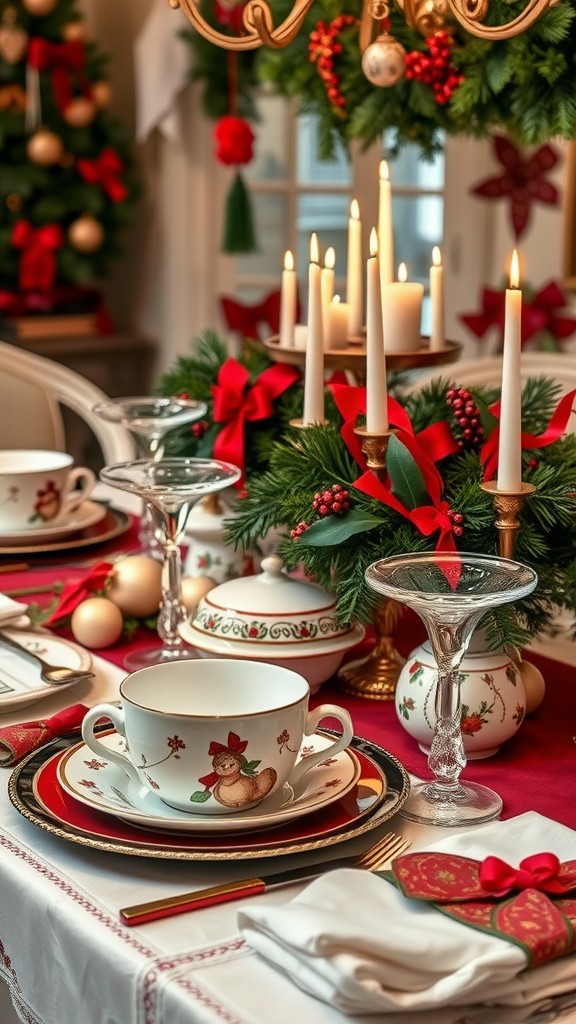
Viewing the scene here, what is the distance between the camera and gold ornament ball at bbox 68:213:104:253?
3258 millimetres

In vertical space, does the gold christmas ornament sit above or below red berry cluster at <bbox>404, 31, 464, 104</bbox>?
above

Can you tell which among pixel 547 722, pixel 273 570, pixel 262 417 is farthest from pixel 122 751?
pixel 262 417

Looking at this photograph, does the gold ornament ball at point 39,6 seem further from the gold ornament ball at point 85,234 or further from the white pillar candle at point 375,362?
the white pillar candle at point 375,362

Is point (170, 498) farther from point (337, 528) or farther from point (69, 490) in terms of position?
point (69, 490)

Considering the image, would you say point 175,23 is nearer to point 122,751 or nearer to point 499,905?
point 122,751

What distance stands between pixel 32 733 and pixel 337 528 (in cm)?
27

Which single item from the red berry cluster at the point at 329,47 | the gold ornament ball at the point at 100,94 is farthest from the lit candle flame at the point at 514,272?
the gold ornament ball at the point at 100,94

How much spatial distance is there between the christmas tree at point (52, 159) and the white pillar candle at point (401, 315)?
2.09 metres

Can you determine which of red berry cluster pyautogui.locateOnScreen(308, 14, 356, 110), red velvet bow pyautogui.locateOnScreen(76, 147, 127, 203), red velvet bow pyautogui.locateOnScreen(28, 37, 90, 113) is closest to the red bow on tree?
red velvet bow pyautogui.locateOnScreen(76, 147, 127, 203)

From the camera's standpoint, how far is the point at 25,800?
0.87 m

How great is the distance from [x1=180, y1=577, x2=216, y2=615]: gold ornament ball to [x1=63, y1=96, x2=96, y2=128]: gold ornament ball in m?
2.18

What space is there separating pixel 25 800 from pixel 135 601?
17.3 inches

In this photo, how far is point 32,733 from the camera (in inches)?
39.4

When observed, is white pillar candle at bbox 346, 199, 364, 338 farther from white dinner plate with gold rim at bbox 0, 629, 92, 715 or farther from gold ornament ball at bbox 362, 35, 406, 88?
white dinner plate with gold rim at bbox 0, 629, 92, 715
